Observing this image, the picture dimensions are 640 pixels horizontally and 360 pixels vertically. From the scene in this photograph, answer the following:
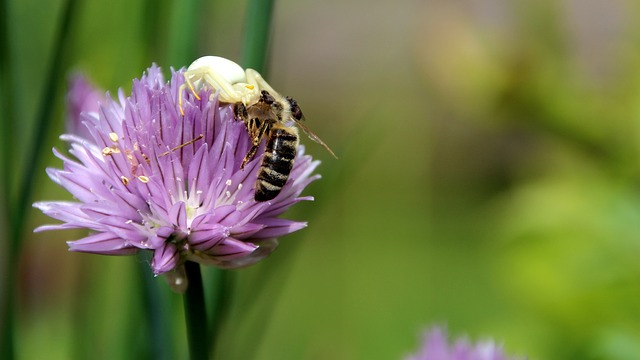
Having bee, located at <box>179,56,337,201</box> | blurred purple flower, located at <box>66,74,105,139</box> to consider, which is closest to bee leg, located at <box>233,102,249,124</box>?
bee, located at <box>179,56,337,201</box>

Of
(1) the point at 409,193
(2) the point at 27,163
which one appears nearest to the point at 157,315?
(2) the point at 27,163

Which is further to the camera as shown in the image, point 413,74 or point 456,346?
point 413,74

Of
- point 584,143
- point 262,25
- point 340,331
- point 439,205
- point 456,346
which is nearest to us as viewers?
point 262,25

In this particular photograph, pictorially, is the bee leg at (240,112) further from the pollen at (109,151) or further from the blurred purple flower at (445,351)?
the blurred purple flower at (445,351)

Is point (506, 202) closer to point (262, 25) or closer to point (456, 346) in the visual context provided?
point (456, 346)

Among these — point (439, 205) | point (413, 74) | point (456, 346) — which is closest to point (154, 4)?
point (456, 346)

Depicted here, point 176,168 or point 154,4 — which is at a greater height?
point 154,4
